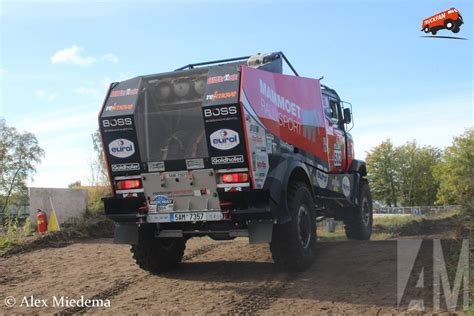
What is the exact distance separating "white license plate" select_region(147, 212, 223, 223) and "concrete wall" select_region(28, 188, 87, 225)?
7709 mm

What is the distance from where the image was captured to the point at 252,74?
650 centimetres

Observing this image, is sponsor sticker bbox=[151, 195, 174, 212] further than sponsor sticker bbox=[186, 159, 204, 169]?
Yes

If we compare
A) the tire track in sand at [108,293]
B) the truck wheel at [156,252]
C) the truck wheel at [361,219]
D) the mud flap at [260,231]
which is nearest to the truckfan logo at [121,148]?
the truck wheel at [156,252]

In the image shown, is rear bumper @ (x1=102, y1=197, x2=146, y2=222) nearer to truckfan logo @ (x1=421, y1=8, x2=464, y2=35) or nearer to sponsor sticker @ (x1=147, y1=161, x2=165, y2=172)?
sponsor sticker @ (x1=147, y1=161, x2=165, y2=172)

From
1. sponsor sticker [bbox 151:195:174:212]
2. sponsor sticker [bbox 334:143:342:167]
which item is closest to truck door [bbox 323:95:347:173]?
sponsor sticker [bbox 334:143:342:167]

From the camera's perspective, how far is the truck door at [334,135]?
941 cm

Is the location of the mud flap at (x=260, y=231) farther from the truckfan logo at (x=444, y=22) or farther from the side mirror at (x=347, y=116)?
the truckfan logo at (x=444, y=22)

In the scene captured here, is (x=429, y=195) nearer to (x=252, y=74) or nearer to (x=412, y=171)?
(x=412, y=171)

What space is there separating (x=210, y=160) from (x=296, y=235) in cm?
171

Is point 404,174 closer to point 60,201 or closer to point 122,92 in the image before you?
point 60,201
